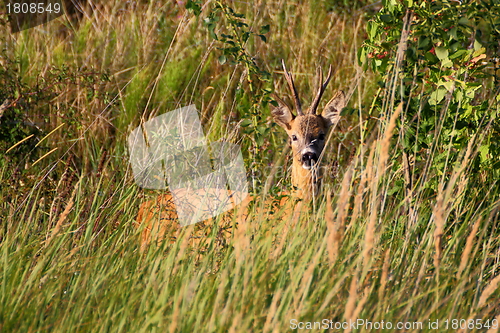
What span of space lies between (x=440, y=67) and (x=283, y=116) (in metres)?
1.83

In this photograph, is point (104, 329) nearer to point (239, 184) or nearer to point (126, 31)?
point (239, 184)

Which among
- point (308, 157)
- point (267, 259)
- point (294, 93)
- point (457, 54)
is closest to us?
point (267, 259)

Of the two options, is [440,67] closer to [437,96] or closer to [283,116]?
[437,96]

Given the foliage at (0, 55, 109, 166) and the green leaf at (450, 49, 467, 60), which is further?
the foliage at (0, 55, 109, 166)

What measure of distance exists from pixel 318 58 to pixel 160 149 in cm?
253

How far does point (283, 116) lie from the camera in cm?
496

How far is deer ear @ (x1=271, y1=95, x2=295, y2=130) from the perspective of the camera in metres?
4.88

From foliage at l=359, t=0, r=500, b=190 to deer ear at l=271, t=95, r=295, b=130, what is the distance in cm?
145

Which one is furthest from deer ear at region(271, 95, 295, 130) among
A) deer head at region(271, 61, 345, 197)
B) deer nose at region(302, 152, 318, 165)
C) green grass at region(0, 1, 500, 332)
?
deer nose at region(302, 152, 318, 165)

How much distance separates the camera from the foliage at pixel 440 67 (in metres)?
3.12

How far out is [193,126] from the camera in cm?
505

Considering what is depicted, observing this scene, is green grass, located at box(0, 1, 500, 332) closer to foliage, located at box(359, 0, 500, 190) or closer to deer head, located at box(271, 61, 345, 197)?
foliage, located at box(359, 0, 500, 190)

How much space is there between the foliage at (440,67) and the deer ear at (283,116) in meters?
1.45

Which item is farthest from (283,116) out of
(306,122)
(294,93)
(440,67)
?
(440,67)
